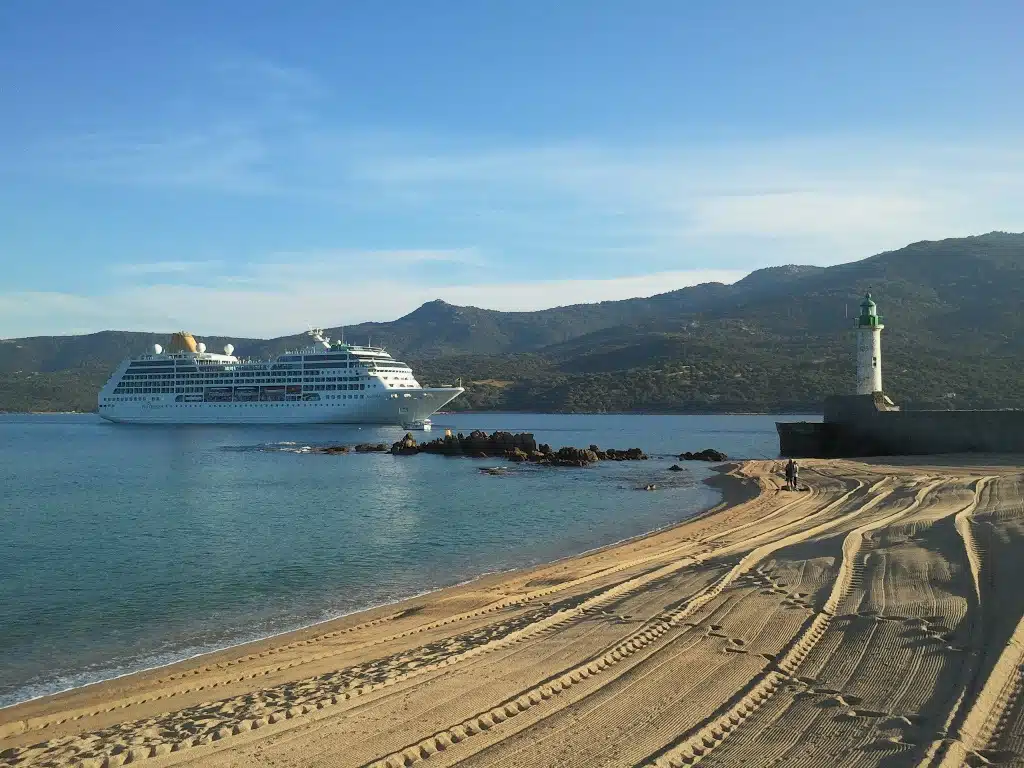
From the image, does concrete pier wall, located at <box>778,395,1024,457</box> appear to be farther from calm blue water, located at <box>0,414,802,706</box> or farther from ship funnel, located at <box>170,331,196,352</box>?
ship funnel, located at <box>170,331,196,352</box>

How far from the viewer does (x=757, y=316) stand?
481ft

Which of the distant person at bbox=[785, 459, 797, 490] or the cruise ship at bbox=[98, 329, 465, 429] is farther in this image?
the cruise ship at bbox=[98, 329, 465, 429]

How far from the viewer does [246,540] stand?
17.5 metres

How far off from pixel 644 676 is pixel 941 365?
89667mm

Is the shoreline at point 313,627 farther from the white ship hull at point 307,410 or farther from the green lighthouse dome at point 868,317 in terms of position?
the white ship hull at point 307,410

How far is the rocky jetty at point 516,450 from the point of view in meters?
39.4

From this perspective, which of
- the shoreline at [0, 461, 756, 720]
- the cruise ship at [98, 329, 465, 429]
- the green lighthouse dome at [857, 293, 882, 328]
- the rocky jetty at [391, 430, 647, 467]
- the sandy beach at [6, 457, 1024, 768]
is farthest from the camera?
the cruise ship at [98, 329, 465, 429]

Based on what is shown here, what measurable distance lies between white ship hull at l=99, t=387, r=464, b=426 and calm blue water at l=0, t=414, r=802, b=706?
3641 cm

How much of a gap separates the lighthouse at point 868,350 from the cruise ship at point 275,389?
145ft

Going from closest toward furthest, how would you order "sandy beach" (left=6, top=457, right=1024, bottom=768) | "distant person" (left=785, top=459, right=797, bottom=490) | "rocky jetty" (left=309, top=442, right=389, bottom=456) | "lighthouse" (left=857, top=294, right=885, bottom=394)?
1. "sandy beach" (left=6, top=457, right=1024, bottom=768)
2. "distant person" (left=785, top=459, right=797, bottom=490)
3. "lighthouse" (left=857, top=294, right=885, bottom=394)
4. "rocky jetty" (left=309, top=442, right=389, bottom=456)

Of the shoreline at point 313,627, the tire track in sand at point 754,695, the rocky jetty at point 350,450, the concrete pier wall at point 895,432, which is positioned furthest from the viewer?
the rocky jetty at point 350,450

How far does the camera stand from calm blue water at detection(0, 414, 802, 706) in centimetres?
1028

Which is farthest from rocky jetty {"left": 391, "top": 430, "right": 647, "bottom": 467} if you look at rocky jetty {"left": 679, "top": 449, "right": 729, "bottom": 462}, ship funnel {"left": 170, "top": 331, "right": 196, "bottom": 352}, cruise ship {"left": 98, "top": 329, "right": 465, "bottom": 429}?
ship funnel {"left": 170, "top": 331, "right": 196, "bottom": 352}

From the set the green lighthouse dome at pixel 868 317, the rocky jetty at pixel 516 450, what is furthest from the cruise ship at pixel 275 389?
the green lighthouse dome at pixel 868 317
